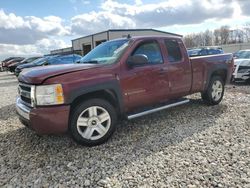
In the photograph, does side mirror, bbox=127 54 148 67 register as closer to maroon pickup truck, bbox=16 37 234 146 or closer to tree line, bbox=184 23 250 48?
maroon pickup truck, bbox=16 37 234 146

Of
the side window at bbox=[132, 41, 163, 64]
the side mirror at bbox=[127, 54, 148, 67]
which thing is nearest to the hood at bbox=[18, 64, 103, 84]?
the side mirror at bbox=[127, 54, 148, 67]

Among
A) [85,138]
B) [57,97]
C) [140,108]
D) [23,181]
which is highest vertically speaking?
[57,97]

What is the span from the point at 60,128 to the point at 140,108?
Result: 179 centimetres

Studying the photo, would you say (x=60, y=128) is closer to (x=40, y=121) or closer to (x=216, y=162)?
(x=40, y=121)

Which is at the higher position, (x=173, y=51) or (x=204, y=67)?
(x=173, y=51)

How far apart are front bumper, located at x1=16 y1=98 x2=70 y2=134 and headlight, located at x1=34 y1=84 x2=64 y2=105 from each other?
92 millimetres

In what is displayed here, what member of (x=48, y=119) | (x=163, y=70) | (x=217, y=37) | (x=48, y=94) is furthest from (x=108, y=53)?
(x=217, y=37)

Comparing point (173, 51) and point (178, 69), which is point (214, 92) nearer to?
point (178, 69)

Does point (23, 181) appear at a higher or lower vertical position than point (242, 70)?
lower

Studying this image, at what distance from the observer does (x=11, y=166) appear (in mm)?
3736

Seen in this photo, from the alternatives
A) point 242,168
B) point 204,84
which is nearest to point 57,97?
point 242,168

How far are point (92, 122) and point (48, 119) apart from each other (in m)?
0.75

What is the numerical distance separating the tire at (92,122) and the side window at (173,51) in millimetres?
1926

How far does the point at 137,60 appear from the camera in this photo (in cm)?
440
